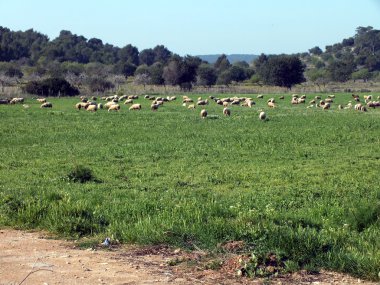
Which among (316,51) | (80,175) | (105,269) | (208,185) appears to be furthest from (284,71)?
(316,51)

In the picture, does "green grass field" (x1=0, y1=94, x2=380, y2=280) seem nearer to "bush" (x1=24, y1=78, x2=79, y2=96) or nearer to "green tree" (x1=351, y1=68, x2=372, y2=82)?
"bush" (x1=24, y1=78, x2=79, y2=96)

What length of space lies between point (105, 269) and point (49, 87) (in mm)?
67119

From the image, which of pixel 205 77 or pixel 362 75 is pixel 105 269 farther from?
pixel 362 75

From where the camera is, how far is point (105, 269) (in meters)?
6.69

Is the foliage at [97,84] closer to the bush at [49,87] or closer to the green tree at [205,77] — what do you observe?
the bush at [49,87]

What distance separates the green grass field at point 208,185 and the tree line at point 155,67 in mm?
45702

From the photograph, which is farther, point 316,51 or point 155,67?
point 316,51

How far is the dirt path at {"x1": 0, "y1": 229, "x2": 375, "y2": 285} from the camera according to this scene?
20.8 feet

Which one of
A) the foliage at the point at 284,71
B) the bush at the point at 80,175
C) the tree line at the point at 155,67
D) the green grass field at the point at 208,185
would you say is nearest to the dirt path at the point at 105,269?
the green grass field at the point at 208,185

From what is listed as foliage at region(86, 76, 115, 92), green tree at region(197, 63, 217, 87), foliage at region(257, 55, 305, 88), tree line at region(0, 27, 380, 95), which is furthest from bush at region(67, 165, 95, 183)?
green tree at region(197, 63, 217, 87)

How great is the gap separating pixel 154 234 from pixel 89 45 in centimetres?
17850

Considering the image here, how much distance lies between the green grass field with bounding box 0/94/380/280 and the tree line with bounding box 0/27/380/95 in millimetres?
45702

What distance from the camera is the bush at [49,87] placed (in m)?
70.8

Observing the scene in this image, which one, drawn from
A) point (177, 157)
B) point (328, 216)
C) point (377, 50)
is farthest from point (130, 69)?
point (328, 216)
